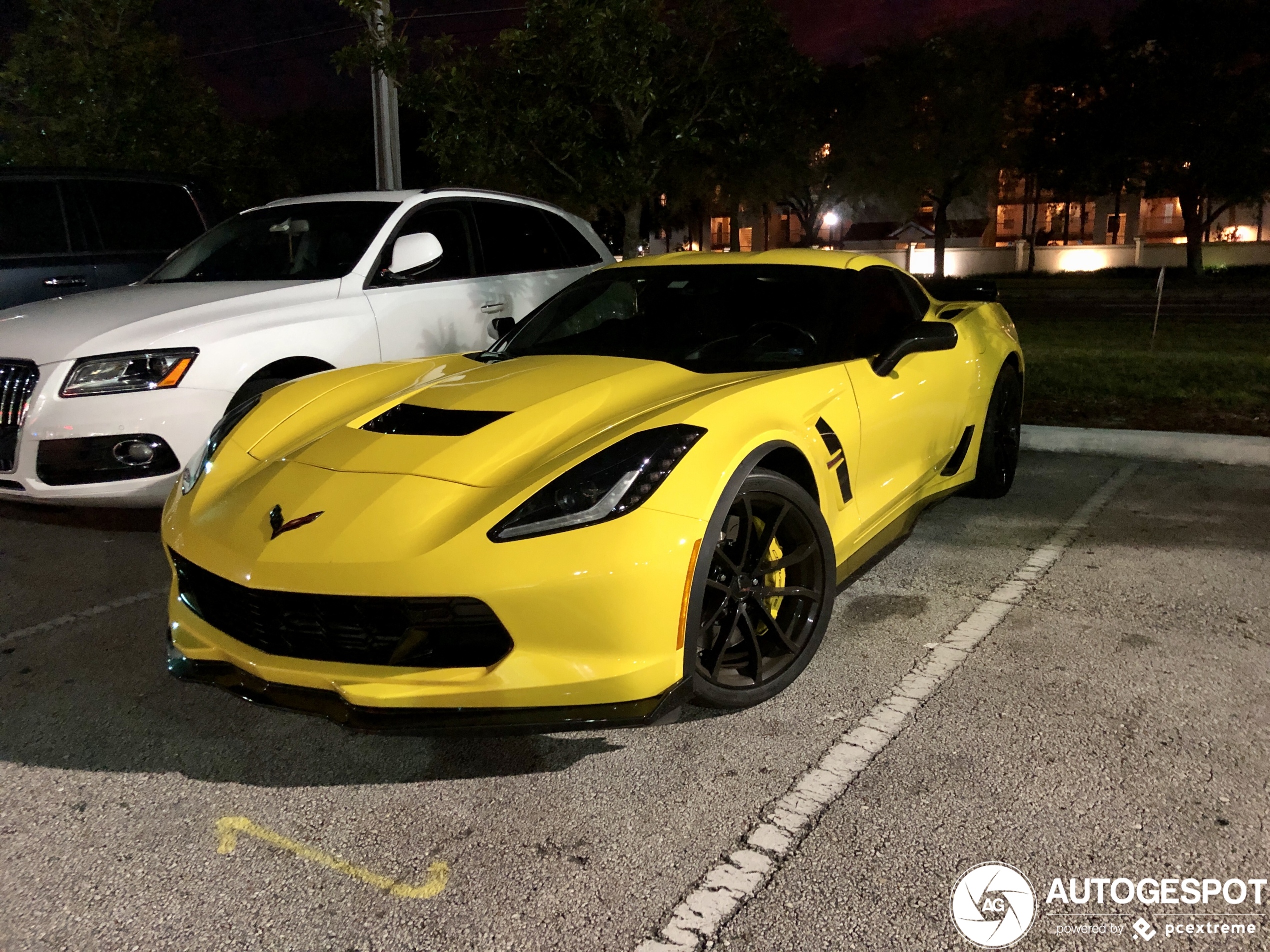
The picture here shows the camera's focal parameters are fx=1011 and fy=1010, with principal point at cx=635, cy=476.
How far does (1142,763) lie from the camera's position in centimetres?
275

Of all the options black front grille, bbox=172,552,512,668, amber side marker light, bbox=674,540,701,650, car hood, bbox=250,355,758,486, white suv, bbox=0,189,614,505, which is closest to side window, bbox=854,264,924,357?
car hood, bbox=250,355,758,486

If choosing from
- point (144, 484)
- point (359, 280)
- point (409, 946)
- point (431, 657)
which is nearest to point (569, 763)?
point (431, 657)

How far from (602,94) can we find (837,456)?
259 inches

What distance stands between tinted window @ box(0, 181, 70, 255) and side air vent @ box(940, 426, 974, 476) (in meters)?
6.40

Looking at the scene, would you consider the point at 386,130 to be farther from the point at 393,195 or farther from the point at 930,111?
the point at 930,111

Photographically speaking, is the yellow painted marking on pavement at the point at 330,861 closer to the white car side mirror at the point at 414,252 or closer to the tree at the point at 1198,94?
the white car side mirror at the point at 414,252

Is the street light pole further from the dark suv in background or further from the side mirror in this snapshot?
the side mirror

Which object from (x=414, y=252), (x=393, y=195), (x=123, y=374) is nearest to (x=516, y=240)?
(x=393, y=195)

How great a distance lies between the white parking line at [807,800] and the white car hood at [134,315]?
3.52 meters

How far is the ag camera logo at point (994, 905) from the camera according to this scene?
6.90 feet

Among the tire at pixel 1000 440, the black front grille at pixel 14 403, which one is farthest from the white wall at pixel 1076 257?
the black front grille at pixel 14 403

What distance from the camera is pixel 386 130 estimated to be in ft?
33.9

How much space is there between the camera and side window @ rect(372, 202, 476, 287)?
5855mm

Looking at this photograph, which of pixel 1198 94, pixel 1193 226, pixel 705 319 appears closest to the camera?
pixel 705 319
